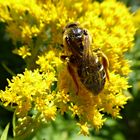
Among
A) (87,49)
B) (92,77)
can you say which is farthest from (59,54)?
(92,77)

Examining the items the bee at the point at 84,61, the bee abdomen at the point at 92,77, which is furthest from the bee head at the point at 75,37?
the bee abdomen at the point at 92,77

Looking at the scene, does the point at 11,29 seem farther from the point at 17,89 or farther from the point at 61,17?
the point at 17,89

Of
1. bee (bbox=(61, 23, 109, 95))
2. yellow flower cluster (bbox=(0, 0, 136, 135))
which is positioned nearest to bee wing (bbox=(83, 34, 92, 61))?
bee (bbox=(61, 23, 109, 95))

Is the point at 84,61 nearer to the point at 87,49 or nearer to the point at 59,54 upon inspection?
the point at 87,49

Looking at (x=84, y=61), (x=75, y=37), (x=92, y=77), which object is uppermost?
(x=75, y=37)

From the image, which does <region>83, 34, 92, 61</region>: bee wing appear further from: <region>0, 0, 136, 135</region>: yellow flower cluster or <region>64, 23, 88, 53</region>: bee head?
<region>0, 0, 136, 135</region>: yellow flower cluster

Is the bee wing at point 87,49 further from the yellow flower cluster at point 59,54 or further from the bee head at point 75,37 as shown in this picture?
the yellow flower cluster at point 59,54

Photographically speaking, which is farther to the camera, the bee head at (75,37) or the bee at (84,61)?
the bee head at (75,37)
